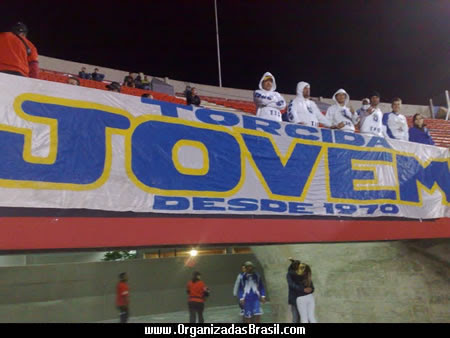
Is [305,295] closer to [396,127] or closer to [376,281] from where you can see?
[376,281]

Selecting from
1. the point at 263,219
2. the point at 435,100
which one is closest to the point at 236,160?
the point at 263,219

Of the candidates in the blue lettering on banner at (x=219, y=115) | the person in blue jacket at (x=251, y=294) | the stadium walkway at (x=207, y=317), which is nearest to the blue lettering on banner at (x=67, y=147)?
the blue lettering on banner at (x=219, y=115)

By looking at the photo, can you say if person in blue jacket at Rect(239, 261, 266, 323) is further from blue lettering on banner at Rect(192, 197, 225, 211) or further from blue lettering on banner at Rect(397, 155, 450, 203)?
blue lettering on banner at Rect(192, 197, 225, 211)

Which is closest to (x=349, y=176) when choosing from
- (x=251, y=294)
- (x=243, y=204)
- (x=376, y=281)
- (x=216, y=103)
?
(x=243, y=204)

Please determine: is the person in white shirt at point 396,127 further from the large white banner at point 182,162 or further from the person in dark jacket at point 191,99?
the person in dark jacket at point 191,99

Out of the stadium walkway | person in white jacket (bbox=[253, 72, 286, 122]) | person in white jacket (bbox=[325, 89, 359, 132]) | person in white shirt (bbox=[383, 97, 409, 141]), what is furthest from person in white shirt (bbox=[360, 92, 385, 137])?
the stadium walkway

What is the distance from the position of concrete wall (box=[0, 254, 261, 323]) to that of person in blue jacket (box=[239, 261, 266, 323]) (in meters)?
6.52

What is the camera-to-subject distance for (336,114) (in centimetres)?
735

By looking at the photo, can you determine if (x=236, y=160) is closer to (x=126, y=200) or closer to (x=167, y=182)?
(x=167, y=182)

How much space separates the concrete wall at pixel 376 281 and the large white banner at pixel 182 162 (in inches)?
53.1

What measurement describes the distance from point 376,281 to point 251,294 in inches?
96.2

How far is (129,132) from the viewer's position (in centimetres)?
432

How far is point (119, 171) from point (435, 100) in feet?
96.6

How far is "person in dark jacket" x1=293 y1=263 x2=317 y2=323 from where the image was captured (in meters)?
6.91
